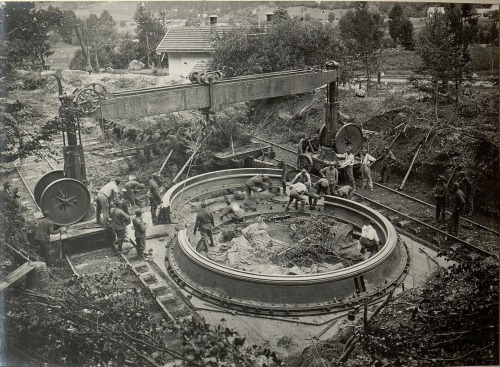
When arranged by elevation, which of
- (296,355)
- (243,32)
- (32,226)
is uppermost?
(243,32)

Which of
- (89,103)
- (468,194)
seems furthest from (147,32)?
(468,194)

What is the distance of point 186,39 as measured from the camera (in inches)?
567

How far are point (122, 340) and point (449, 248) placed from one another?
7.75 m

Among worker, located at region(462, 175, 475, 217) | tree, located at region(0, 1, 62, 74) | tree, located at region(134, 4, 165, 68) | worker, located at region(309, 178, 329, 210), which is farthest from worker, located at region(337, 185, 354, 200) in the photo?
tree, located at region(0, 1, 62, 74)

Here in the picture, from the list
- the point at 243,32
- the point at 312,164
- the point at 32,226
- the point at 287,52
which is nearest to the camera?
the point at 32,226

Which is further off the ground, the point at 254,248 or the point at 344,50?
the point at 344,50

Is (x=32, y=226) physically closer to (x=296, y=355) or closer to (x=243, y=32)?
(x=296, y=355)

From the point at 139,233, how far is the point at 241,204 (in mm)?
3636

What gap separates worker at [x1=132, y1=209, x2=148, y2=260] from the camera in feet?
38.9

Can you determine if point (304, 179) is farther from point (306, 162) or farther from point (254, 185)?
point (306, 162)

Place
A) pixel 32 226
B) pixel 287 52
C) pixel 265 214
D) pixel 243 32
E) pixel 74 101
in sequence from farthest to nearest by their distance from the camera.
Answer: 1. pixel 287 52
2. pixel 243 32
3. pixel 265 214
4. pixel 32 226
5. pixel 74 101

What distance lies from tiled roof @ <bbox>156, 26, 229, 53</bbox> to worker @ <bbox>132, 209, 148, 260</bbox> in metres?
4.43

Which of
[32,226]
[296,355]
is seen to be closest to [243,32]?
[32,226]

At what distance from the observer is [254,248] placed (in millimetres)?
12109
